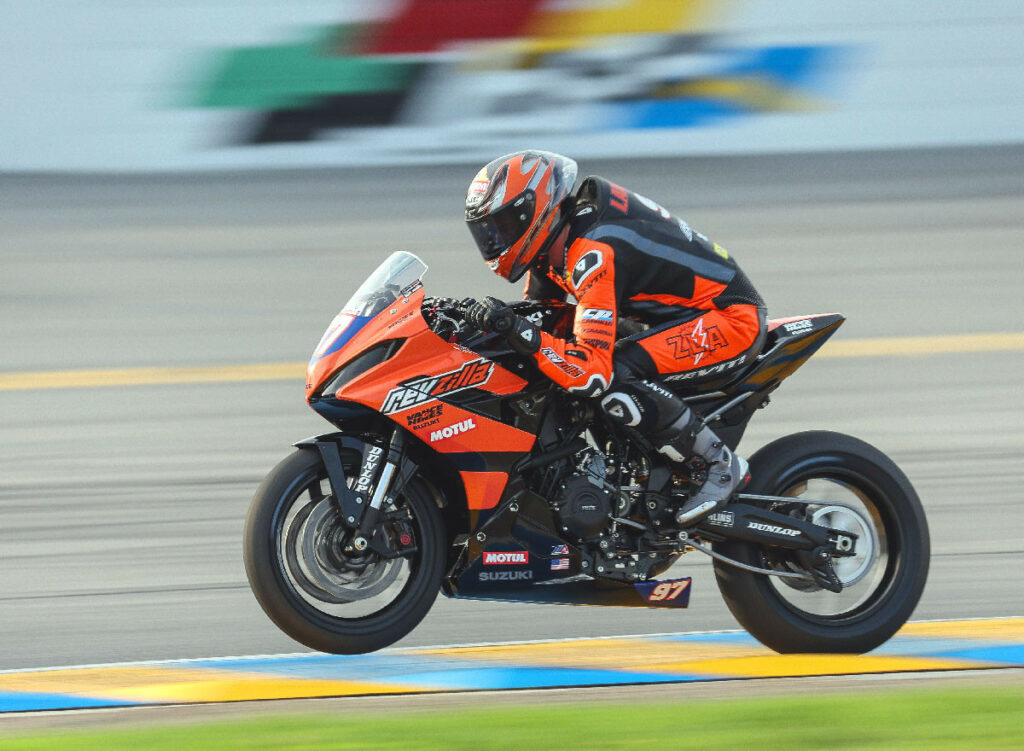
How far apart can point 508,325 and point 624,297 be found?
1.90 feet

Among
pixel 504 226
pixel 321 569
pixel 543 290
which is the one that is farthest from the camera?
pixel 543 290

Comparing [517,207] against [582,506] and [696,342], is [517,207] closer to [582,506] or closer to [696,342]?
[696,342]

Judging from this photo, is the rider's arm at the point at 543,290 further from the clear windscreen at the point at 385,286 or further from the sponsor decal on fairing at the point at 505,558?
the sponsor decal on fairing at the point at 505,558

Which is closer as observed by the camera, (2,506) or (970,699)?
(970,699)

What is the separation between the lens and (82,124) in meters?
16.6

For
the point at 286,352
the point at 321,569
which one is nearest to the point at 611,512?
the point at 321,569

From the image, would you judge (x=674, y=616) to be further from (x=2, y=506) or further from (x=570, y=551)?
(x=2, y=506)

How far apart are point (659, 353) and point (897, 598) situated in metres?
1.21

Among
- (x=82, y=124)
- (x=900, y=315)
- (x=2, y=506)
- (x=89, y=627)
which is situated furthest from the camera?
(x=82, y=124)

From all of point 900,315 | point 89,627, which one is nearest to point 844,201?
point 900,315

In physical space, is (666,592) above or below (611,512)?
below

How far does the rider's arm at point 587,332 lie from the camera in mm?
5293

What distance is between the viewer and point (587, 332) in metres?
5.35

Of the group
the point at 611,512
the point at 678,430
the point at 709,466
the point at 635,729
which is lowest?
the point at 635,729
